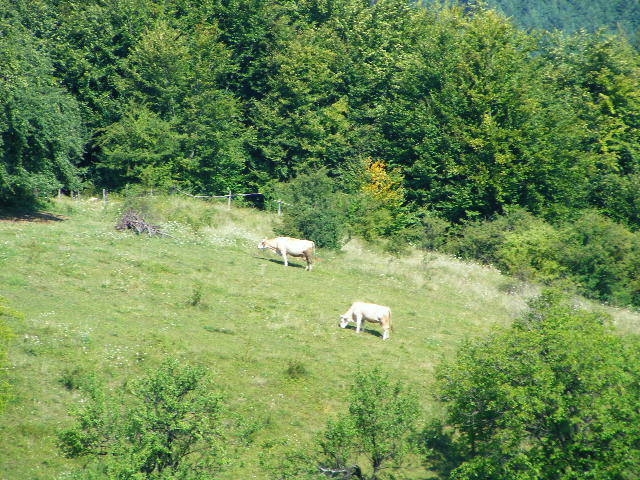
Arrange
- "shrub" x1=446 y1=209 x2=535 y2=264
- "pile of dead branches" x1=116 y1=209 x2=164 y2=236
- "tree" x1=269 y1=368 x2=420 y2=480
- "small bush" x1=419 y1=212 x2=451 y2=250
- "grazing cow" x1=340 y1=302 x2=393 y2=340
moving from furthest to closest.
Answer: "small bush" x1=419 y1=212 x2=451 y2=250 < "shrub" x1=446 y1=209 x2=535 y2=264 < "pile of dead branches" x1=116 y1=209 x2=164 y2=236 < "grazing cow" x1=340 y1=302 x2=393 y2=340 < "tree" x1=269 y1=368 x2=420 y2=480

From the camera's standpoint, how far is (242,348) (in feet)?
79.4

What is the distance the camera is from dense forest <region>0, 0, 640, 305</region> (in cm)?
A: 5212

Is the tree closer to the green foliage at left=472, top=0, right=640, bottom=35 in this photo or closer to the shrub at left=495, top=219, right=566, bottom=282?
the shrub at left=495, top=219, right=566, bottom=282

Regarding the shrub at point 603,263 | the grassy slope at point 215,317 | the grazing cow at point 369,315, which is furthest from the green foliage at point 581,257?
the grazing cow at point 369,315

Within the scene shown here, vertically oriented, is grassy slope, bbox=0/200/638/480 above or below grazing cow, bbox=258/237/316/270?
below

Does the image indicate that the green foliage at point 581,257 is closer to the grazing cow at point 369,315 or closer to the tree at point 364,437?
the grazing cow at point 369,315

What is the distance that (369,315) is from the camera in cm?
2758

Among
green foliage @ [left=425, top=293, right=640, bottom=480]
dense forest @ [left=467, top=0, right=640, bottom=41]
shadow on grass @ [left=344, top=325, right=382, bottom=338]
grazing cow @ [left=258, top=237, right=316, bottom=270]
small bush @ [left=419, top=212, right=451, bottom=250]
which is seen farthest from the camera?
dense forest @ [left=467, top=0, right=640, bottom=41]

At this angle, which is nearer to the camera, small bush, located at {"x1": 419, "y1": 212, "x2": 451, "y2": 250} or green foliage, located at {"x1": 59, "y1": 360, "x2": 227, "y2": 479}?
green foliage, located at {"x1": 59, "y1": 360, "x2": 227, "y2": 479}

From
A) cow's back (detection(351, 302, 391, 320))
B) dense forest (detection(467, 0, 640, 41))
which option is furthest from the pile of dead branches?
dense forest (detection(467, 0, 640, 41))

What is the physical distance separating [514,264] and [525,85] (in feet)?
57.9

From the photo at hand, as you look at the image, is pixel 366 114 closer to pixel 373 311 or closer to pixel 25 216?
pixel 25 216

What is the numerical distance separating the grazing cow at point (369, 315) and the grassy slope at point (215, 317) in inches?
18.6

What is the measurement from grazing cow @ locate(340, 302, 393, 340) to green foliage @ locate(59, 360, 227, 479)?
1275 cm
